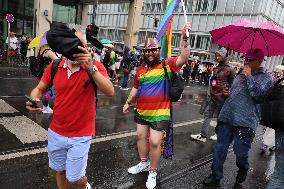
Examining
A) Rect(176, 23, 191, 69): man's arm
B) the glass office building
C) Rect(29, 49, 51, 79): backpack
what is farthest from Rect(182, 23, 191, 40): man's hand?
the glass office building

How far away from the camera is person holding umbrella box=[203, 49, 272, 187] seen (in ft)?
13.5

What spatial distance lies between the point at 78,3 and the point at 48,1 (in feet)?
26.6

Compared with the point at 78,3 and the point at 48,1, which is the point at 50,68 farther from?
the point at 78,3

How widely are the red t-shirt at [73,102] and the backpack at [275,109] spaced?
75.8 inches

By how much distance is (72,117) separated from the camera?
2979mm

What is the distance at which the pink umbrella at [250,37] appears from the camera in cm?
420

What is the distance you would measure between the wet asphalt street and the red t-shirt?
52.9 inches

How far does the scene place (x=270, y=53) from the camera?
15.1 ft

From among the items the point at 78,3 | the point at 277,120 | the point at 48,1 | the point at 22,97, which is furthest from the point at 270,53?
the point at 78,3

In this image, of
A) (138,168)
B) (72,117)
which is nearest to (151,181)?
(138,168)

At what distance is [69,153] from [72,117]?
0.35m

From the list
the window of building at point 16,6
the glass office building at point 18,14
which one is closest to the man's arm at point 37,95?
the glass office building at point 18,14

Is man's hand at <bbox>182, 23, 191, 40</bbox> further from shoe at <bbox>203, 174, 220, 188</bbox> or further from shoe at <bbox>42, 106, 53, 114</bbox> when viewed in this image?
shoe at <bbox>42, 106, 53, 114</bbox>

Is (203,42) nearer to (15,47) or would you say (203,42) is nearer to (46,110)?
(15,47)
